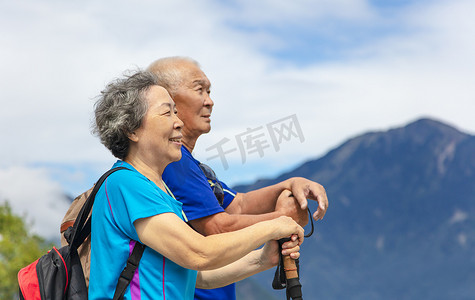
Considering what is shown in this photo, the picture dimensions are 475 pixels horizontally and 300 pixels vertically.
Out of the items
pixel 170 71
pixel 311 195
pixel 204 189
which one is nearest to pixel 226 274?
pixel 204 189

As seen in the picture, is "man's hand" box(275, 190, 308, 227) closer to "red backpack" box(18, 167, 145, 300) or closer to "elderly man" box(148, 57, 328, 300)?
"elderly man" box(148, 57, 328, 300)

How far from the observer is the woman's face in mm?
2471

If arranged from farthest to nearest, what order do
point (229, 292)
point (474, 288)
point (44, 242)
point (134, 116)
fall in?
1. point (474, 288)
2. point (44, 242)
3. point (229, 292)
4. point (134, 116)

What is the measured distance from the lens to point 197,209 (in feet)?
9.68

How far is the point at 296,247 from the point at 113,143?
0.98 m

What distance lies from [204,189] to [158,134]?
2.08 ft

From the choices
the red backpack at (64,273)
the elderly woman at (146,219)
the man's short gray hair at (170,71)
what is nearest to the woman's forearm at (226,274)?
the elderly woman at (146,219)

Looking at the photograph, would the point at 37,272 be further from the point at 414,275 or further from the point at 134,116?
the point at 414,275

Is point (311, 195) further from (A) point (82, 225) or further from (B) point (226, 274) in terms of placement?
(A) point (82, 225)

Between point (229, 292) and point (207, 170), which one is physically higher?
point (207, 170)

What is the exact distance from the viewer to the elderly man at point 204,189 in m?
2.96

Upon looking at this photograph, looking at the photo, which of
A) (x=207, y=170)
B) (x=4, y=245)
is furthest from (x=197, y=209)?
(x=4, y=245)

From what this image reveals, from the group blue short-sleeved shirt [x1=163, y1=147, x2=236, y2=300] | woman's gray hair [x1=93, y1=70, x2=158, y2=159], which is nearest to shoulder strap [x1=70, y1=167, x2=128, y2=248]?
woman's gray hair [x1=93, y1=70, x2=158, y2=159]

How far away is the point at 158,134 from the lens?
2.47 metres
